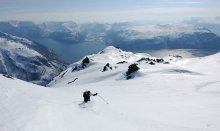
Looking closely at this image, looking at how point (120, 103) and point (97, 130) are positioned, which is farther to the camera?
point (120, 103)

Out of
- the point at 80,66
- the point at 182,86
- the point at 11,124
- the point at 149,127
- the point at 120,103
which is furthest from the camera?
the point at 80,66

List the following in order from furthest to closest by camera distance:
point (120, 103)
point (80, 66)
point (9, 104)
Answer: point (80, 66), point (120, 103), point (9, 104)

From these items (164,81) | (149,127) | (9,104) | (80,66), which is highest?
(9,104)

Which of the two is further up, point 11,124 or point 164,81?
point 11,124

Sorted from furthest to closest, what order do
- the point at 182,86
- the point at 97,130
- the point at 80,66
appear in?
1. the point at 80,66
2. the point at 182,86
3. the point at 97,130

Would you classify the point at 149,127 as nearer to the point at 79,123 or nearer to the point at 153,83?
the point at 79,123

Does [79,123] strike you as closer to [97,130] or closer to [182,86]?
[97,130]

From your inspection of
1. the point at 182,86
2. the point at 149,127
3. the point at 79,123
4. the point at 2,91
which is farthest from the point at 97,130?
the point at 182,86

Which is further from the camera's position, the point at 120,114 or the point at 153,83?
the point at 153,83

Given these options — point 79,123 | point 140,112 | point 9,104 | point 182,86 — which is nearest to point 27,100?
point 9,104
